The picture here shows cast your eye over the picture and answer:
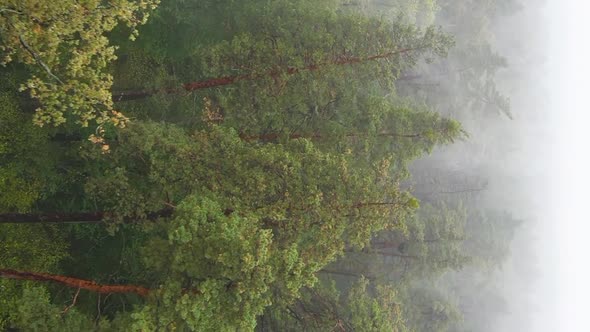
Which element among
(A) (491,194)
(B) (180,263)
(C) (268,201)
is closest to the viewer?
(B) (180,263)

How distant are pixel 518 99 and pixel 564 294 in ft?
112

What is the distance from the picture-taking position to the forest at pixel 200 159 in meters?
9.64

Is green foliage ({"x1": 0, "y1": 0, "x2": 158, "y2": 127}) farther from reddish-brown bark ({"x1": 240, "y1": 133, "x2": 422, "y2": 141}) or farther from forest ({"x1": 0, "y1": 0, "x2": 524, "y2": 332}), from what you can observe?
reddish-brown bark ({"x1": 240, "y1": 133, "x2": 422, "y2": 141})

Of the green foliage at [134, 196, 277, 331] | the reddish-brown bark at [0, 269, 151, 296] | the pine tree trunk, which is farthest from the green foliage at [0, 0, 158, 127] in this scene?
the pine tree trunk

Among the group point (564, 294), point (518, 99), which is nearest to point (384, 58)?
Result: point (518, 99)

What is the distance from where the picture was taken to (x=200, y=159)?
12.4 meters

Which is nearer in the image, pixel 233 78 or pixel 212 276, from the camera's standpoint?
pixel 212 276

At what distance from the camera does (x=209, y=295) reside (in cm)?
934

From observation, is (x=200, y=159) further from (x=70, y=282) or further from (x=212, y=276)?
(x=70, y=282)

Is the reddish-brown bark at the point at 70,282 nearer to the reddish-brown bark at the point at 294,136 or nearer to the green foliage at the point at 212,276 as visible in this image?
the green foliage at the point at 212,276

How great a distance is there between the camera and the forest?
31.6ft

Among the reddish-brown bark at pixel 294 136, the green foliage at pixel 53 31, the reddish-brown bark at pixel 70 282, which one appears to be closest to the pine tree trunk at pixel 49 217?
the reddish-brown bark at pixel 70 282

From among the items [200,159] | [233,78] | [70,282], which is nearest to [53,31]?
[200,159]

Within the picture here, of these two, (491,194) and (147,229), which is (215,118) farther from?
(491,194)
